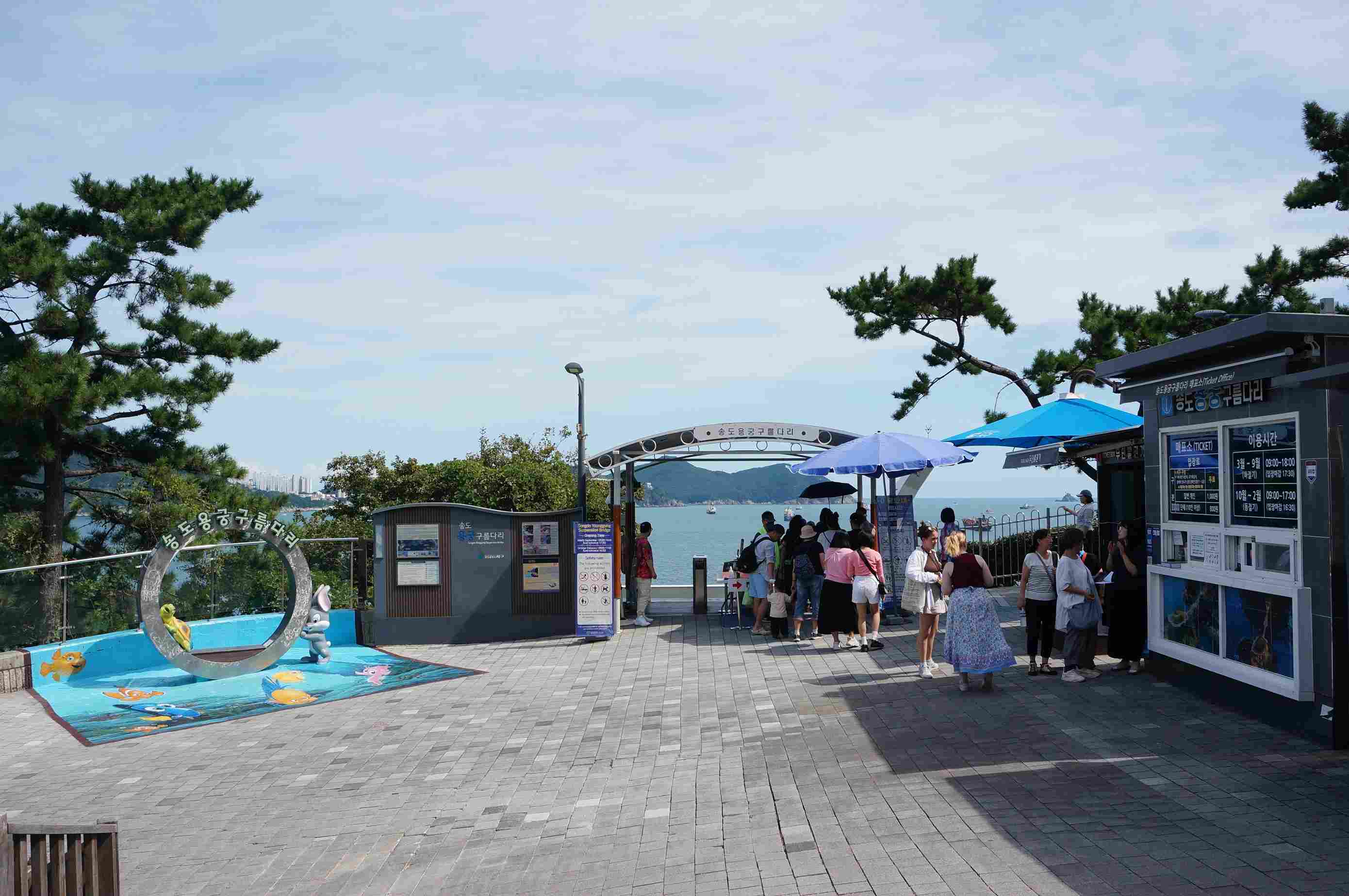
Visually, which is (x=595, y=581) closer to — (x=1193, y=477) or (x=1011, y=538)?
(x=1193, y=477)

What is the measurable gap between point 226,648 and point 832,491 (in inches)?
383

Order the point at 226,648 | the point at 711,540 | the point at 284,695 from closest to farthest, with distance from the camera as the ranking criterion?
the point at 284,695 < the point at 226,648 < the point at 711,540

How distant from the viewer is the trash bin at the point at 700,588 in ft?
57.4

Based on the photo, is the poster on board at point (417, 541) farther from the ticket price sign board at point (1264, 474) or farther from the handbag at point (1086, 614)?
the ticket price sign board at point (1264, 474)

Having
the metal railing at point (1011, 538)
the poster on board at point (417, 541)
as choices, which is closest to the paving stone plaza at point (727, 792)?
the poster on board at point (417, 541)

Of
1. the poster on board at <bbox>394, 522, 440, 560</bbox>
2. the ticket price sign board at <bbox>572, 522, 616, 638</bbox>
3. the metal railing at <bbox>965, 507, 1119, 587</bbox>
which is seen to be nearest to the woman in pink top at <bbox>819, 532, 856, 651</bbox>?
the ticket price sign board at <bbox>572, 522, 616, 638</bbox>

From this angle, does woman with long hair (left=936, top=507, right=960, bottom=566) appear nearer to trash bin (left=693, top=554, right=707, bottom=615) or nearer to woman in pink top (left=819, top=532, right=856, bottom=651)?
woman in pink top (left=819, top=532, right=856, bottom=651)

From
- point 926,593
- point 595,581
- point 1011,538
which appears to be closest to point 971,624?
point 926,593

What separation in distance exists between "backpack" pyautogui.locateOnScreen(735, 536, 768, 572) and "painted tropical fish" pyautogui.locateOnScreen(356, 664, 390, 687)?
193 inches

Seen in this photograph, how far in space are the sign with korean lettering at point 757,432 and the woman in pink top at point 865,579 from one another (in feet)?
11.8

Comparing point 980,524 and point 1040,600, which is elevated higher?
point 980,524

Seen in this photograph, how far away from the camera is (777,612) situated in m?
14.2

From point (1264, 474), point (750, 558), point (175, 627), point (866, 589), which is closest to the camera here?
point (1264, 474)

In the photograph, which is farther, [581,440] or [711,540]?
[711,540]
